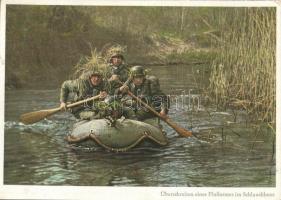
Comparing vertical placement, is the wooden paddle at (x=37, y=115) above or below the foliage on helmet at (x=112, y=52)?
below

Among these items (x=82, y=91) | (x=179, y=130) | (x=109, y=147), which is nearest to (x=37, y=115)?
(x=82, y=91)

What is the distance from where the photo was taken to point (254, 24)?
5031mm

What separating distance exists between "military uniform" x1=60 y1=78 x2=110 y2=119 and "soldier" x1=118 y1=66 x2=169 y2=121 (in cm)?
19

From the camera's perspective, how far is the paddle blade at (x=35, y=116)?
4.99 meters

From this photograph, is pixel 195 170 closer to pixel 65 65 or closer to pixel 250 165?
pixel 250 165

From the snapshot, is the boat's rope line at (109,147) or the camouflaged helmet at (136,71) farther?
the camouflaged helmet at (136,71)

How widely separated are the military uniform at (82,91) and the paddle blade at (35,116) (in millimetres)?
128

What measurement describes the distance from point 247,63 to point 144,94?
2.93ft

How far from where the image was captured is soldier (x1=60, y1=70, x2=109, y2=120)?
4980mm

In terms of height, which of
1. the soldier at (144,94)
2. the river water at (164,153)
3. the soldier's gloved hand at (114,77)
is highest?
the soldier's gloved hand at (114,77)

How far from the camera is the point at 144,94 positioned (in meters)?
4.99

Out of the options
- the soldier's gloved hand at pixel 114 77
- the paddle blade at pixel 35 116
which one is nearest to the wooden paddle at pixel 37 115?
the paddle blade at pixel 35 116

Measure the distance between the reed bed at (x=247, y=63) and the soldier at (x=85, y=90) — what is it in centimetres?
91

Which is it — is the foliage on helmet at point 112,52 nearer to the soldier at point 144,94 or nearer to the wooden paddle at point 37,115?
the soldier at point 144,94
